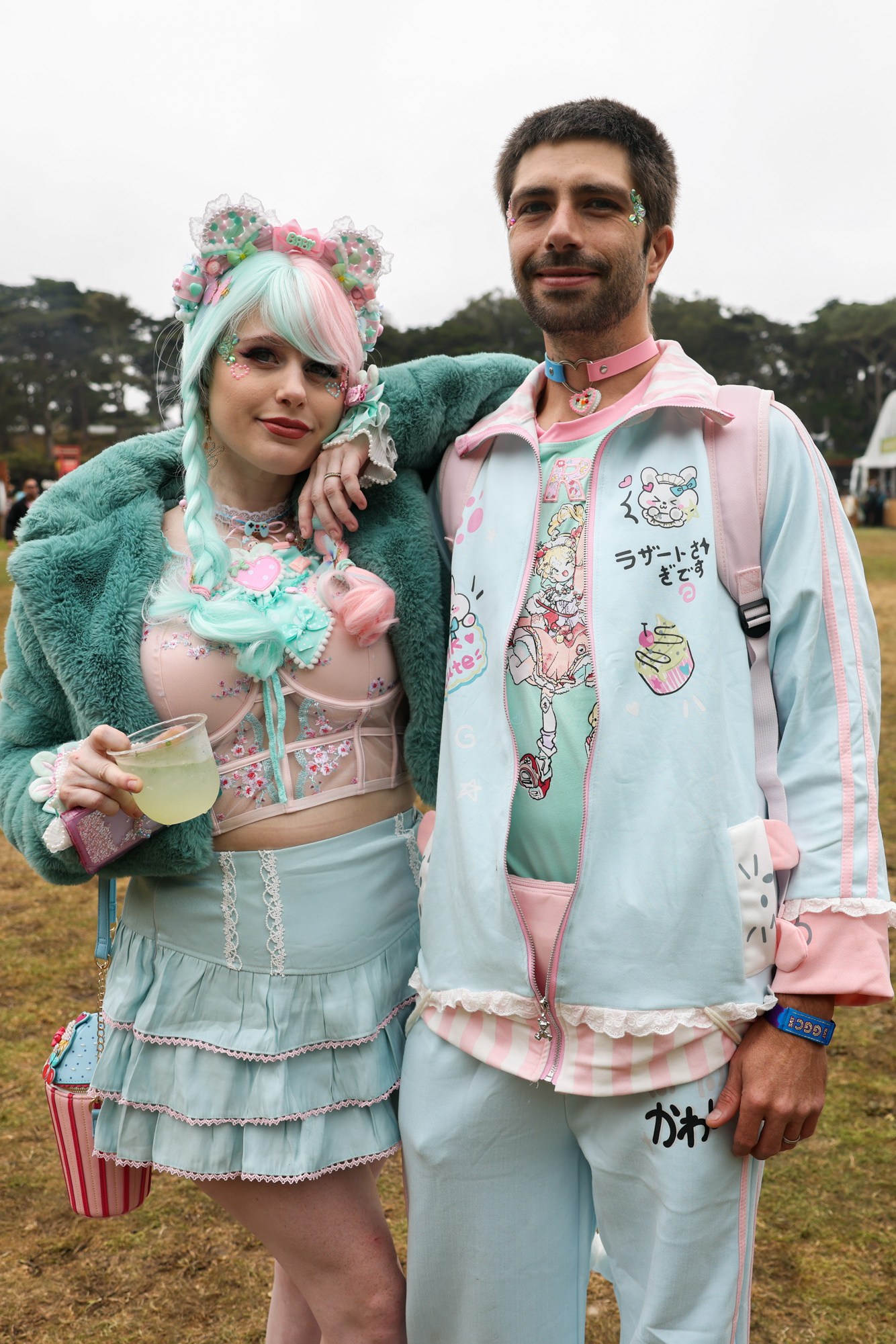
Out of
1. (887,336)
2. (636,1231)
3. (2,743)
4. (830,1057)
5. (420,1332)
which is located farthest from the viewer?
(887,336)

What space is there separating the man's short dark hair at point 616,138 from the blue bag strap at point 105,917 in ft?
5.10

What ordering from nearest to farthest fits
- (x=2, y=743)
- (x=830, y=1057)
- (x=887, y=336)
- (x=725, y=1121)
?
(x=725, y=1121), (x=2, y=743), (x=830, y=1057), (x=887, y=336)

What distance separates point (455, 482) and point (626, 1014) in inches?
41.2

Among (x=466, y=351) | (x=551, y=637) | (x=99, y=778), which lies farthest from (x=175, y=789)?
(x=466, y=351)

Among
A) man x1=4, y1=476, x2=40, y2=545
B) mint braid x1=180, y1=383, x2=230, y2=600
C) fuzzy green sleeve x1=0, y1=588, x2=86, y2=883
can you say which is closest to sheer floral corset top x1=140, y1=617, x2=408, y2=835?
mint braid x1=180, y1=383, x2=230, y2=600

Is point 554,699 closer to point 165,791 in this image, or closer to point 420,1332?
point 165,791

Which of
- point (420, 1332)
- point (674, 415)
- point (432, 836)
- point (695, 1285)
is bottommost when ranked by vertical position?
point (420, 1332)

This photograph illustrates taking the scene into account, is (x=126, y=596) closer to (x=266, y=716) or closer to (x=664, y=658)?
(x=266, y=716)

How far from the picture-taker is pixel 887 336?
43.6 m

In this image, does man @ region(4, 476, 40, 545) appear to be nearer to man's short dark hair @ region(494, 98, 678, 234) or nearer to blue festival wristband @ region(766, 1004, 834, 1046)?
man's short dark hair @ region(494, 98, 678, 234)

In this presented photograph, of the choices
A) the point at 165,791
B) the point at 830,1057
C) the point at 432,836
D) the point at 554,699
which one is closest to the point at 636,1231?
the point at 432,836

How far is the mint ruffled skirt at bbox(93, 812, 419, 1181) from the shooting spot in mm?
1771

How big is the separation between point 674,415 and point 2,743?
1.36 meters

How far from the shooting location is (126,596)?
1.80m
